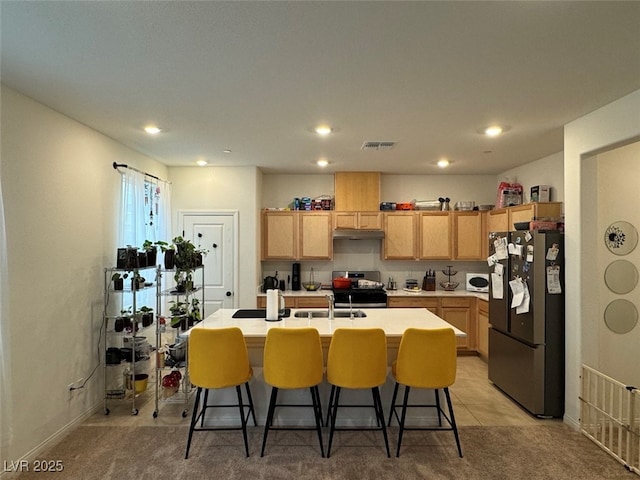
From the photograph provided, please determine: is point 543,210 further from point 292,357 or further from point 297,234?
point 292,357

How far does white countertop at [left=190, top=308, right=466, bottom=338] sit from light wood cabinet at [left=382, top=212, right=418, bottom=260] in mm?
2135

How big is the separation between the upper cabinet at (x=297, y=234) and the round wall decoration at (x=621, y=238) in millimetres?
3278

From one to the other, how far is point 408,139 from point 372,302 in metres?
2.39

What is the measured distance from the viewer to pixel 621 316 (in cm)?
325

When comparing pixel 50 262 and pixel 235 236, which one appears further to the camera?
pixel 235 236

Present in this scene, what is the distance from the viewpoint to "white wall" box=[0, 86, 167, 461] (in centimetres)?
256

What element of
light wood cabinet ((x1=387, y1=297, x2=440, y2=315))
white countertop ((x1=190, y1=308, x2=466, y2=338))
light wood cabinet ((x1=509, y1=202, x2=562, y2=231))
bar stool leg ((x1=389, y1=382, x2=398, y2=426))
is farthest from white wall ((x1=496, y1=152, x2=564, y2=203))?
bar stool leg ((x1=389, y1=382, x2=398, y2=426))

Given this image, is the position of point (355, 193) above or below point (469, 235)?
above

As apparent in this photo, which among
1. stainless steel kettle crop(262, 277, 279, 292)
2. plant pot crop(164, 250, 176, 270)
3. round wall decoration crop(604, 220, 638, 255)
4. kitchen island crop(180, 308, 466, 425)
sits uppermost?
round wall decoration crop(604, 220, 638, 255)

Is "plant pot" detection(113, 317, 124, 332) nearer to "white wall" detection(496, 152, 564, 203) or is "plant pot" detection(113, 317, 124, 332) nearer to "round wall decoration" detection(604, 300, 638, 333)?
"round wall decoration" detection(604, 300, 638, 333)

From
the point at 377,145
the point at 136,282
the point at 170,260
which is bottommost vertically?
the point at 136,282

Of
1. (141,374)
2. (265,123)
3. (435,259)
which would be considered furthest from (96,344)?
(435,259)

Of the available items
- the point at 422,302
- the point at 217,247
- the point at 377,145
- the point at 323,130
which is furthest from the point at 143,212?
the point at 422,302

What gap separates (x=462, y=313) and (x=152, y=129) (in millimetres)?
4537
